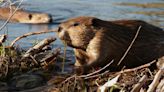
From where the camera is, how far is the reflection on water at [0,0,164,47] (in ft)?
41.1

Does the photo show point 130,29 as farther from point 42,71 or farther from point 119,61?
point 42,71

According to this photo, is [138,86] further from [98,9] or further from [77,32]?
[98,9]

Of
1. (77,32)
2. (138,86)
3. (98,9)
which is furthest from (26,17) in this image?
(138,86)

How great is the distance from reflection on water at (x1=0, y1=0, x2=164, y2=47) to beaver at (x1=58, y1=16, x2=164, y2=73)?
536cm

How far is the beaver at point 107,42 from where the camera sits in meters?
6.05

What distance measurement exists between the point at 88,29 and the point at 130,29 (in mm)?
481

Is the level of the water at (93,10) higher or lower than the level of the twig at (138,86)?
lower

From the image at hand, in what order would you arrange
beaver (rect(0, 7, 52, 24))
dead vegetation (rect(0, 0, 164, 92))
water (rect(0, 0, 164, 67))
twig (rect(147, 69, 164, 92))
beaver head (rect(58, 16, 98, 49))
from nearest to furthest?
twig (rect(147, 69, 164, 92))
dead vegetation (rect(0, 0, 164, 92))
beaver head (rect(58, 16, 98, 49))
water (rect(0, 0, 164, 67))
beaver (rect(0, 7, 52, 24))

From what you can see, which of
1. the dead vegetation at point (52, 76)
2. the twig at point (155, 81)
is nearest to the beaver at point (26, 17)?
the dead vegetation at point (52, 76)

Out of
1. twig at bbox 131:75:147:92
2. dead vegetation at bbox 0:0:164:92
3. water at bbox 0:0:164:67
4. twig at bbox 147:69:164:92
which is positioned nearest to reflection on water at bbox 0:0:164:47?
water at bbox 0:0:164:67

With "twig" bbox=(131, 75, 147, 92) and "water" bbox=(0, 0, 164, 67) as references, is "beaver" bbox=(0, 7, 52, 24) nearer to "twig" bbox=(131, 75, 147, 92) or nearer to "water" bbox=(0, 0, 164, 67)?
"water" bbox=(0, 0, 164, 67)

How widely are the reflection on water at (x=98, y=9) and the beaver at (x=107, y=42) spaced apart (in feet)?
17.6

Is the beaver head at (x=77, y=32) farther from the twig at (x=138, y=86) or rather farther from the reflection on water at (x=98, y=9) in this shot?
the reflection on water at (x=98, y=9)

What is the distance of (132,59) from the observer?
6.13m
